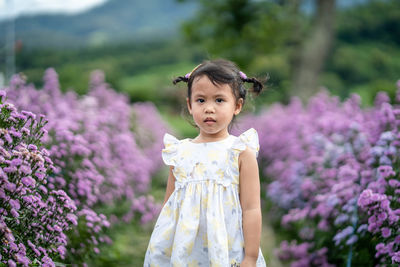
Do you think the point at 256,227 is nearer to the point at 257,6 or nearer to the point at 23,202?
the point at 23,202

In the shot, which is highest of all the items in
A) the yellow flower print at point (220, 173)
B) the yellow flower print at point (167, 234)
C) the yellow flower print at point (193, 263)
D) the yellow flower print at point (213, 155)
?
the yellow flower print at point (213, 155)

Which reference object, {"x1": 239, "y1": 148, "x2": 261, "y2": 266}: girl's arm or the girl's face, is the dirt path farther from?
the girl's face

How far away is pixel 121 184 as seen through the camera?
402 cm

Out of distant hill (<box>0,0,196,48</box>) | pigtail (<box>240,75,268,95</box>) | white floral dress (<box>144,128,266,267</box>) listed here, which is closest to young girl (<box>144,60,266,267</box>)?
white floral dress (<box>144,128,266,267</box>)

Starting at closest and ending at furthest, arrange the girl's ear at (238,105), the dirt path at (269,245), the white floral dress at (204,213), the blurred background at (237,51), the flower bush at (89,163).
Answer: the white floral dress at (204,213), the girl's ear at (238,105), the flower bush at (89,163), the dirt path at (269,245), the blurred background at (237,51)

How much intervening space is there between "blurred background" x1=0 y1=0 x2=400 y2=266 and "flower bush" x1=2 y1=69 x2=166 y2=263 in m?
0.36

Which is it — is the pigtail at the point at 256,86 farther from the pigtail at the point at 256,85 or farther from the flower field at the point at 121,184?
the flower field at the point at 121,184

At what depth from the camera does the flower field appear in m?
2.14

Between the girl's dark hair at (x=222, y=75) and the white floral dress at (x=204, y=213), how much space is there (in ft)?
0.76

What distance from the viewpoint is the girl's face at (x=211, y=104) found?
78.2 inches

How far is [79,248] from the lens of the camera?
2.79m

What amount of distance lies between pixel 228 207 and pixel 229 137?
36 cm

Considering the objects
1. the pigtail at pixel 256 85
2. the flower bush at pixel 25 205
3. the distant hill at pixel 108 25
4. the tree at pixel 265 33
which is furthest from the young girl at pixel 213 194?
the distant hill at pixel 108 25

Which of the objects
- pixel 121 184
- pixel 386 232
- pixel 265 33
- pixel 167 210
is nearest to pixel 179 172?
pixel 167 210
